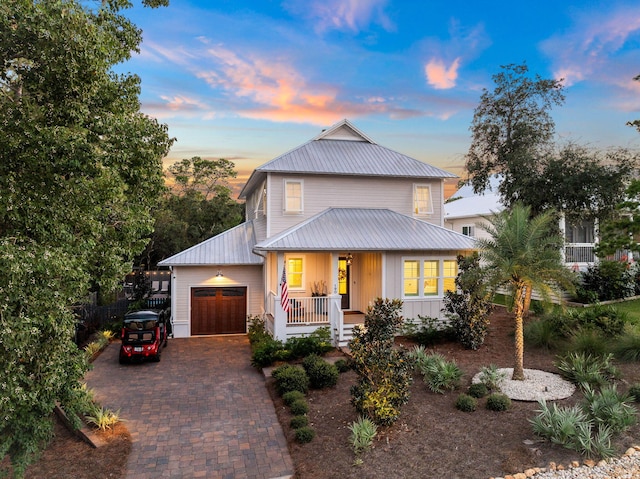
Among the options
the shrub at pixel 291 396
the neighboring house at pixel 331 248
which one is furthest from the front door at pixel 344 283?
the shrub at pixel 291 396

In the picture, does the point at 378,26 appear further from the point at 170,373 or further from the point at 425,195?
the point at 170,373

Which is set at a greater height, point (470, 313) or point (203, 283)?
point (203, 283)

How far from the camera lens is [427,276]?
50.3 ft

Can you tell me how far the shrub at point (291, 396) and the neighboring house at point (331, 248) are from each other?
4662 millimetres

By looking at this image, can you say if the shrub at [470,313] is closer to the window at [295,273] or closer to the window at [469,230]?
the window at [295,273]

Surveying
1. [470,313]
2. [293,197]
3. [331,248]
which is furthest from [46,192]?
[293,197]

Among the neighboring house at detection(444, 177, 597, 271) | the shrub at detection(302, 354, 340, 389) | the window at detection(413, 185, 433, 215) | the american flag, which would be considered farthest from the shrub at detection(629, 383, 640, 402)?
the window at detection(413, 185, 433, 215)

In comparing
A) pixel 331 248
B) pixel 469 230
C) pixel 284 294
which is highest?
pixel 469 230

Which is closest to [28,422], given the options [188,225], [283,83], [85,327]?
[85,327]

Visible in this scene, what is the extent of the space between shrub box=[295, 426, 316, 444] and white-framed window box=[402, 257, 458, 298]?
8.37 meters

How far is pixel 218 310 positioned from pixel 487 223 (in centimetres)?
1683

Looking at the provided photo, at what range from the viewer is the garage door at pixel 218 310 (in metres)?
16.8

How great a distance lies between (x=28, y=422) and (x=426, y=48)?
1629 cm

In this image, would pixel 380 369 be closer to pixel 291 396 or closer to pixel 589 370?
pixel 291 396
